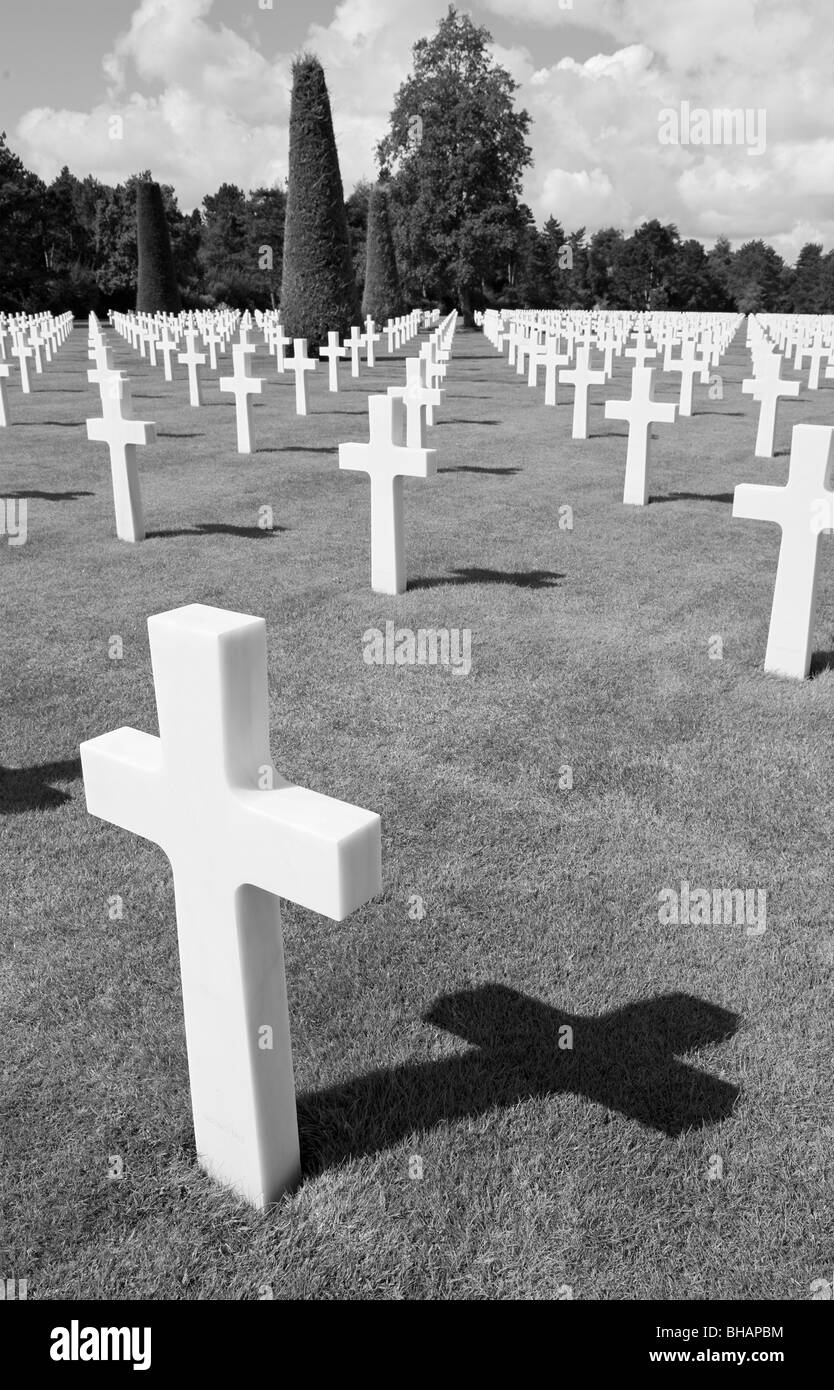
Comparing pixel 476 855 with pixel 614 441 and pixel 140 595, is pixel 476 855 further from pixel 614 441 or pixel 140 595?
pixel 614 441

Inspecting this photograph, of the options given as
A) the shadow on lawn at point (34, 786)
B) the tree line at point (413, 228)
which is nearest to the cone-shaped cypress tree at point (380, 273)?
the tree line at point (413, 228)

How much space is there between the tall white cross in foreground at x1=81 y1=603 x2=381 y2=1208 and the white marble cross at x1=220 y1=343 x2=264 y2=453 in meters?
10.9

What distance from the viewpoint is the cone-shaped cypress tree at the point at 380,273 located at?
42.5 m

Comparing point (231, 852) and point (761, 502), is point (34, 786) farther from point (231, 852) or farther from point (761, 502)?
point (761, 502)

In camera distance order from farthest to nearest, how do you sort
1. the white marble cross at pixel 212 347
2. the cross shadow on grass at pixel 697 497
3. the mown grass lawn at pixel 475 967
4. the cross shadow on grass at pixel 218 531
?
the white marble cross at pixel 212 347, the cross shadow on grass at pixel 697 497, the cross shadow on grass at pixel 218 531, the mown grass lawn at pixel 475 967

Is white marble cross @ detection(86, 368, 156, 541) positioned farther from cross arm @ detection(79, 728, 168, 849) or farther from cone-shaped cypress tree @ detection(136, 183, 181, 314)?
cone-shaped cypress tree @ detection(136, 183, 181, 314)

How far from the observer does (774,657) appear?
562 cm

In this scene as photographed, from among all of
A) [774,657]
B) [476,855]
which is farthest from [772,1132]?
[774,657]

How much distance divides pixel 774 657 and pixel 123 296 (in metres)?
57.3

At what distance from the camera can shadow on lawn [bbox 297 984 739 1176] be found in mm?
2586

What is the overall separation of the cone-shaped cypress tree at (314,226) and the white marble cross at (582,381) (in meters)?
13.5

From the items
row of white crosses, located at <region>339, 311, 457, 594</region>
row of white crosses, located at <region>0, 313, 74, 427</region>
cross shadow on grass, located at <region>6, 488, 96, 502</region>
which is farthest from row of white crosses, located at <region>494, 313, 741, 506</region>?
row of white crosses, located at <region>0, 313, 74, 427</region>

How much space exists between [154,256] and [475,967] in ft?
135

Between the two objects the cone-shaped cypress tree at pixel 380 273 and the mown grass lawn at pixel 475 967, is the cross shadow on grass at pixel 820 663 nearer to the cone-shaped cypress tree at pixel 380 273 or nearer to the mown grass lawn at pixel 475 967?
the mown grass lawn at pixel 475 967
